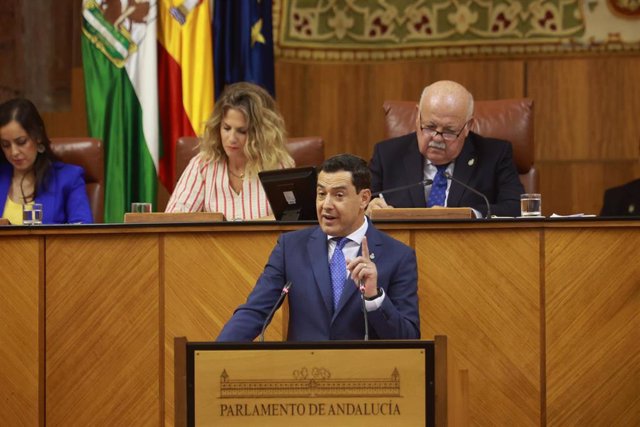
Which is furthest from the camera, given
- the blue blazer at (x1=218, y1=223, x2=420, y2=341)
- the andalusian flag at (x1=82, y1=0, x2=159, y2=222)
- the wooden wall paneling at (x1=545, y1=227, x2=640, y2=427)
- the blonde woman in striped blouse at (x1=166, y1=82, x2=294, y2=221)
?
the andalusian flag at (x1=82, y1=0, x2=159, y2=222)

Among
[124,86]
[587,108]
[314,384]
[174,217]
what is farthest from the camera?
[587,108]

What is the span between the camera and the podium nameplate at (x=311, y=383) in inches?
110

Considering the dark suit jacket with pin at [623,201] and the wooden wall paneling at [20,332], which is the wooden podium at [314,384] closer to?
the wooden wall paneling at [20,332]

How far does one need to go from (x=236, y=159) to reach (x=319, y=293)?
57.8 inches

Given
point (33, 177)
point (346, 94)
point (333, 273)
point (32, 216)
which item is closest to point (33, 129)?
point (33, 177)

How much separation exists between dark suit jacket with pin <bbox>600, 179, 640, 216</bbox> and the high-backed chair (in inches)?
87.5

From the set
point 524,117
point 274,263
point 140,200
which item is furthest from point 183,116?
point 274,263

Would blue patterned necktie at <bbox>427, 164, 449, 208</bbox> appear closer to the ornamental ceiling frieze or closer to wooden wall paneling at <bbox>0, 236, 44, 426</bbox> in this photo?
wooden wall paneling at <bbox>0, 236, 44, 426</bbox>

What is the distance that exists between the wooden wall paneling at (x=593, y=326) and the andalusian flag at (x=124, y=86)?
256 cm

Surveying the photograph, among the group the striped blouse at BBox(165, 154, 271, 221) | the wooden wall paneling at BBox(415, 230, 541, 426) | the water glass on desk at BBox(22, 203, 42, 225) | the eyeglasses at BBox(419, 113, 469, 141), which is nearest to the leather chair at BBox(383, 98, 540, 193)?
the eyeglasses at BBox(419, 113, 469, 141)

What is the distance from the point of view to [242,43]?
6.04 m

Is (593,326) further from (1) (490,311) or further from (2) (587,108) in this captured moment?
(2) (587,108)

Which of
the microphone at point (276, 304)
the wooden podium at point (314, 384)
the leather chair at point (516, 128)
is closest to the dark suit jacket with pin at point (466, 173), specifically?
the leather chair at point (516, 128)

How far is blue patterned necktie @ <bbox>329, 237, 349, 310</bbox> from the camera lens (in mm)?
3564
